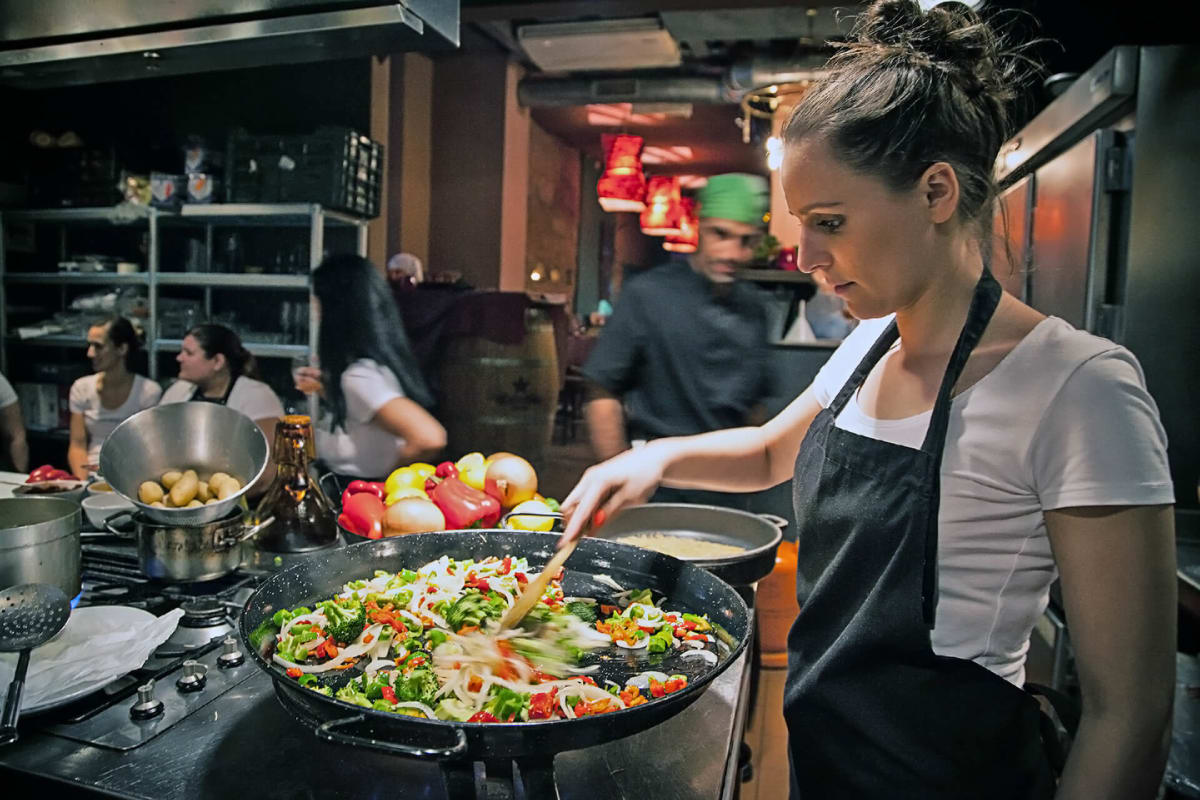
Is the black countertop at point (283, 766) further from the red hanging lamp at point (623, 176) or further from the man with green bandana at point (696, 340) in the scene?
the red hanging lamp at point (623, 176)

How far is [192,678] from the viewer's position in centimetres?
120

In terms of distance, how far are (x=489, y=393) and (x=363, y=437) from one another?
3229mm

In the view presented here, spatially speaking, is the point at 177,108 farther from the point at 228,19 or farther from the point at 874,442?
the point at 874,442

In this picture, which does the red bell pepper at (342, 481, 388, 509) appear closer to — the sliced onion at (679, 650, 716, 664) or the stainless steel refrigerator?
the sliced onion at (679, 650, 716, 664)

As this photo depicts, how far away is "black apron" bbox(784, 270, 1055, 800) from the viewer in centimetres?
105

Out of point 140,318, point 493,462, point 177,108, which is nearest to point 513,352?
point 140,318

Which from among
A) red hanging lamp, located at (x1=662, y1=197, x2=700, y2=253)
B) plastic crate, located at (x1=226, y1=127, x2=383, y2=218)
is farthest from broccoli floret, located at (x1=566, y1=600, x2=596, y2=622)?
red hanging lamp, located at (x1=662, y1=197, x2=700, y2=253)

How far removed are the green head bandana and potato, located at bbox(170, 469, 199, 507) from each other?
2002 millimetres

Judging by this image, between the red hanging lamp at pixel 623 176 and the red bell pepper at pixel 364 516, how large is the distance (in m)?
5.82

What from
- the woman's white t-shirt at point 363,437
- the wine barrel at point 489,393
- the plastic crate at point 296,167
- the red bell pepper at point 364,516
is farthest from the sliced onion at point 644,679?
the wine barrel at point 489,393

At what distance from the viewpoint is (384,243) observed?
663 cm

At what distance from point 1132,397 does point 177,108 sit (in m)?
7.13

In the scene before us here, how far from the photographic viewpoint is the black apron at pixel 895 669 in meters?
1.05

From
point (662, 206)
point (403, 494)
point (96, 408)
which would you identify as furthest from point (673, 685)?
point (662, 206)
